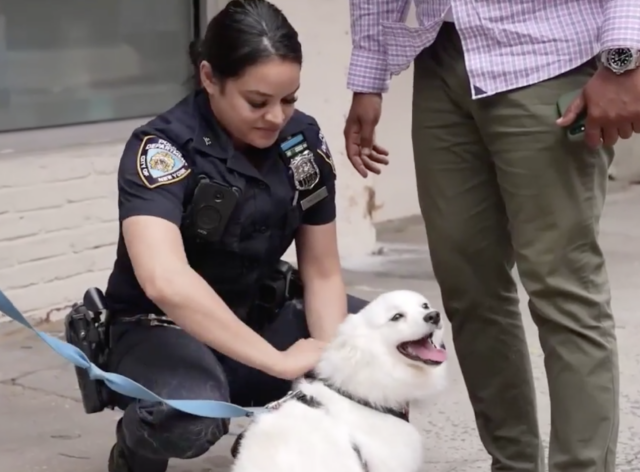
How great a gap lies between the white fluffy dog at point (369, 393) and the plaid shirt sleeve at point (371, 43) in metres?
0.60

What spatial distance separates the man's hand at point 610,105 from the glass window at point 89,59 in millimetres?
2648

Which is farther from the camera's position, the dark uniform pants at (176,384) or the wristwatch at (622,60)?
the dark uniform pants at (176,384)

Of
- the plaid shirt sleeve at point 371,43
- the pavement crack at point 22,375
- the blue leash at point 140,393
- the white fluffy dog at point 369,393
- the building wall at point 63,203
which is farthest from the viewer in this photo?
the building wall at point 63,203

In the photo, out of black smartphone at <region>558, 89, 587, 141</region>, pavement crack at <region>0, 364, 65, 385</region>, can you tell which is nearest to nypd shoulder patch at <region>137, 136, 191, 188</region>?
black smartphone at <region>558, 89, 587, 141</region>

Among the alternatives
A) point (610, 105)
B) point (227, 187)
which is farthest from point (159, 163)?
point (610, 105)

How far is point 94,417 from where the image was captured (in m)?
3.08

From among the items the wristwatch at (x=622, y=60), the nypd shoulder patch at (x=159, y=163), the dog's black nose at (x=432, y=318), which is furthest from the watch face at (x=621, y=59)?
the nypd shoulder patch at (x=159, y=163)

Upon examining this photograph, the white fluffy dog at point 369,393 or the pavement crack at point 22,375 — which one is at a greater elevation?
the white fluffy dog at point 369,393

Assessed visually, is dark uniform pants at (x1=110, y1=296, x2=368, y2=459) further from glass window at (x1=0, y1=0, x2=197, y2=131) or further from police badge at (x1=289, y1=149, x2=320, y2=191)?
glass window at (x1=0, y1=0, x2=197, y2=131)

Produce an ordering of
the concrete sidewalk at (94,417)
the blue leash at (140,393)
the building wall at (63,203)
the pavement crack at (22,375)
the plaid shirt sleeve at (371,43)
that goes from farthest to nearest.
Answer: the building wall at (63,203), the pavement crack at (22,375), the concrete sidewalk at (94,417), the plaid shirt sleeve at (371,43), the blue leash at (140,393)

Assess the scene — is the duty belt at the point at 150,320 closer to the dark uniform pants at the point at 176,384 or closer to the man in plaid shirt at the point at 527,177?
the dark uniform pants at the point at 176,384

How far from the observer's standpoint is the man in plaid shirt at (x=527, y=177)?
194 cm

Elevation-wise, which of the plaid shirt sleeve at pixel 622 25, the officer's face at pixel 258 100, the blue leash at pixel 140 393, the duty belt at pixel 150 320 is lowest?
the duty belt at pixel 150 320

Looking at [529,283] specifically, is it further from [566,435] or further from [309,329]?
[309,329]
